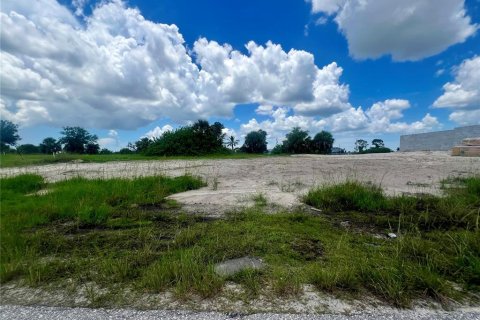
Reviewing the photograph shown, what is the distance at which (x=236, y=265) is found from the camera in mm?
2873

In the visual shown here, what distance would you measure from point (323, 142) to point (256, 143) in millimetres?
14429

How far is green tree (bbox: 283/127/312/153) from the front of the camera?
5294 centimetres

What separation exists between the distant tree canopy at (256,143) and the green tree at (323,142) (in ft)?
37.4

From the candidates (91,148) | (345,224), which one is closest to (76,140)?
(91,148)

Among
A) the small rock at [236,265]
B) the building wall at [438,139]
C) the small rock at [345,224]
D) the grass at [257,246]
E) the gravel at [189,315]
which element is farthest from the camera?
the building wall at [438,139]

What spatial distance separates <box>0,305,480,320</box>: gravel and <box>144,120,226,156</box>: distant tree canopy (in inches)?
1078

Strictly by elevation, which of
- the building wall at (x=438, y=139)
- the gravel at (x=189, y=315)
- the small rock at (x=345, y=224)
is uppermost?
the building wall at (x=438, y=139)

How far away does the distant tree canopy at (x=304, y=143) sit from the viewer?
52969mm

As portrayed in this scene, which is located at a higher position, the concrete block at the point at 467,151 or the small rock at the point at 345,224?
the concrete block at the point at 467,151

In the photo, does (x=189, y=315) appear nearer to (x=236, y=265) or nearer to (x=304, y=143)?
(x=236, y=265)

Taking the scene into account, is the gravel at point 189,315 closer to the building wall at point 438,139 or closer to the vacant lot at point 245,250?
the vacant lot at point 245,250

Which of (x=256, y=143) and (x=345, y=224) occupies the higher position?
(x=256, y=143)

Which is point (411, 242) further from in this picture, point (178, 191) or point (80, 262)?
point (178, 191)

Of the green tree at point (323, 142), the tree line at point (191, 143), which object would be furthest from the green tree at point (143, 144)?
the green tree at point (323, 142)
